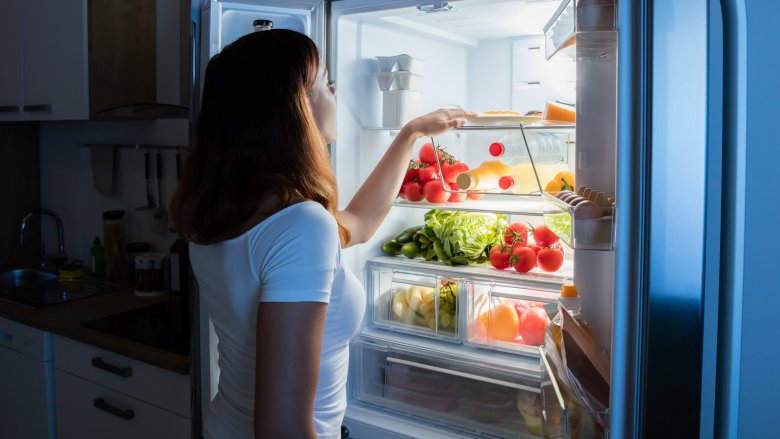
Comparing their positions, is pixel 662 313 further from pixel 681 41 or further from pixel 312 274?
pixel 312 274

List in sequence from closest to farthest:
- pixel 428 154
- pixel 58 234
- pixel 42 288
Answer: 1. pixel 428 154
2. pixel 42 288
3. pixel 58 234

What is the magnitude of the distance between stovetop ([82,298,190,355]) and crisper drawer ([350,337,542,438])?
1.77 feet

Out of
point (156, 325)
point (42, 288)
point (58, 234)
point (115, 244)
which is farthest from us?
point (58, 234)

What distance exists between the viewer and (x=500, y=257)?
168 centimetres

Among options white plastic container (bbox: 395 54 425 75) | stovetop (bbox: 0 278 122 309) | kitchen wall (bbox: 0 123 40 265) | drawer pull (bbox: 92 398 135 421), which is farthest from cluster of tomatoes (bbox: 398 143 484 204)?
kitchen wall (bbox: 0 123 40 265)

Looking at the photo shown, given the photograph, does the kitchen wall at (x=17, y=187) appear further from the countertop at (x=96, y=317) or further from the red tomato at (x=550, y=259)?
the red tomato at (x=550, y=259)

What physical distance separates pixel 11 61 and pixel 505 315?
88.9 inches

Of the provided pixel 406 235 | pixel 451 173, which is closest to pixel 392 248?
pixel 406 235

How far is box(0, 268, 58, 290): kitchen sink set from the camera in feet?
9.25

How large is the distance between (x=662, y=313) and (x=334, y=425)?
0.63 metres

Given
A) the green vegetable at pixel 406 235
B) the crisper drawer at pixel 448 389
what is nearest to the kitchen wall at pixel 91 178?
the green vegetable at pixel 406 235

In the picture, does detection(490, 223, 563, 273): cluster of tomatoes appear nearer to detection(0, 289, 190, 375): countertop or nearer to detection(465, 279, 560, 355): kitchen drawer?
detection(465, 279, 560, 355): kitchen drawer

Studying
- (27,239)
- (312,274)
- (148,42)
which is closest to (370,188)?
(312,274)

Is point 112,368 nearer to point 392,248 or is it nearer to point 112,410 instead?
point 112,410
